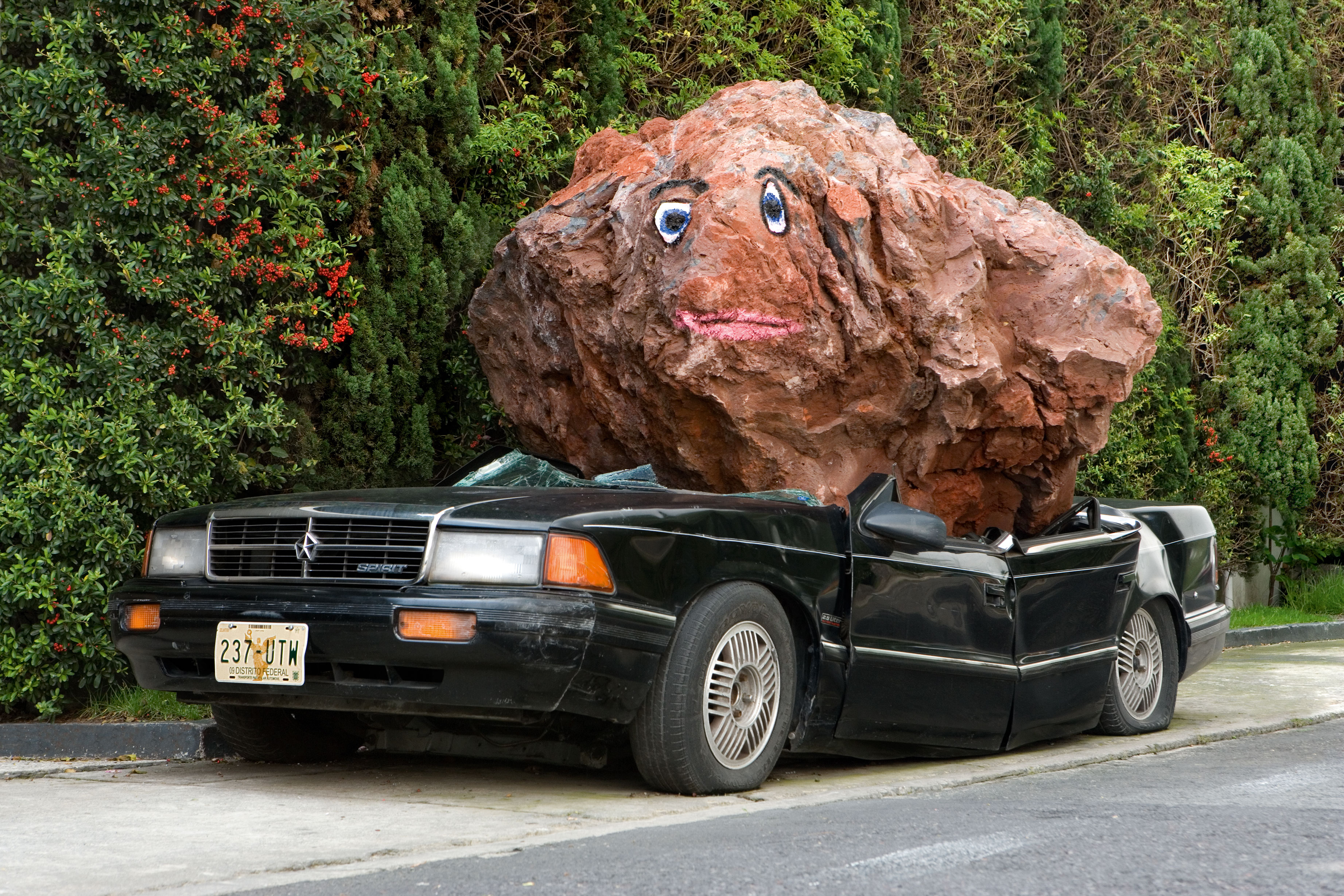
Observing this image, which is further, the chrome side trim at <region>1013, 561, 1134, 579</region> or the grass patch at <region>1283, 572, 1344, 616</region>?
the grass patch at <region>1283, 572, 1344, 616</region>

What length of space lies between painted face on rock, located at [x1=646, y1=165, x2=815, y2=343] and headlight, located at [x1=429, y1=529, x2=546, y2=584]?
1.88 meters

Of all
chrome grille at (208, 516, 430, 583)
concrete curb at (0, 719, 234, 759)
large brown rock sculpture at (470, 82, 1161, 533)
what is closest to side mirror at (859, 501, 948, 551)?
large brown rock sculpture at (470, 82, 1161, 533)

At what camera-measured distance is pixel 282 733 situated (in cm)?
505

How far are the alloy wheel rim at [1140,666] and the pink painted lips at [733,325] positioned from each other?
6.71ft

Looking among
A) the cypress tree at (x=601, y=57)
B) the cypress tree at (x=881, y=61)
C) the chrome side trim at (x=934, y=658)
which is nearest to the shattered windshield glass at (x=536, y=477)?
the chrome side trim at (x=934, y=658)

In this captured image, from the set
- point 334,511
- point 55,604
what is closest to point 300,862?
point 334,511

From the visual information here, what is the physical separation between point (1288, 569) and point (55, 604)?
→ 11546mm

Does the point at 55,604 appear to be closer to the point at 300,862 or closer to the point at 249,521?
the point at 249,521

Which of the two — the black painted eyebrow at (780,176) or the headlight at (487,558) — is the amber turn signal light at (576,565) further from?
the black painted eyebrow at (780,176)

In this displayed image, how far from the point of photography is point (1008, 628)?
215 inches

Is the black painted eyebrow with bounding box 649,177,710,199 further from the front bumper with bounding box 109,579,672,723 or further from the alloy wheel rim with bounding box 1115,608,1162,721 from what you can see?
the alloy wheel rim with bounding box 1115,608,1162,721

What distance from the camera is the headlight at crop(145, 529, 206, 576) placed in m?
4.61

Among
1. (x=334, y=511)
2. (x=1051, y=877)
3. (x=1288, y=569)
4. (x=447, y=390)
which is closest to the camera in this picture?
(x=1051, y=877)

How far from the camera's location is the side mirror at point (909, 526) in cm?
485
